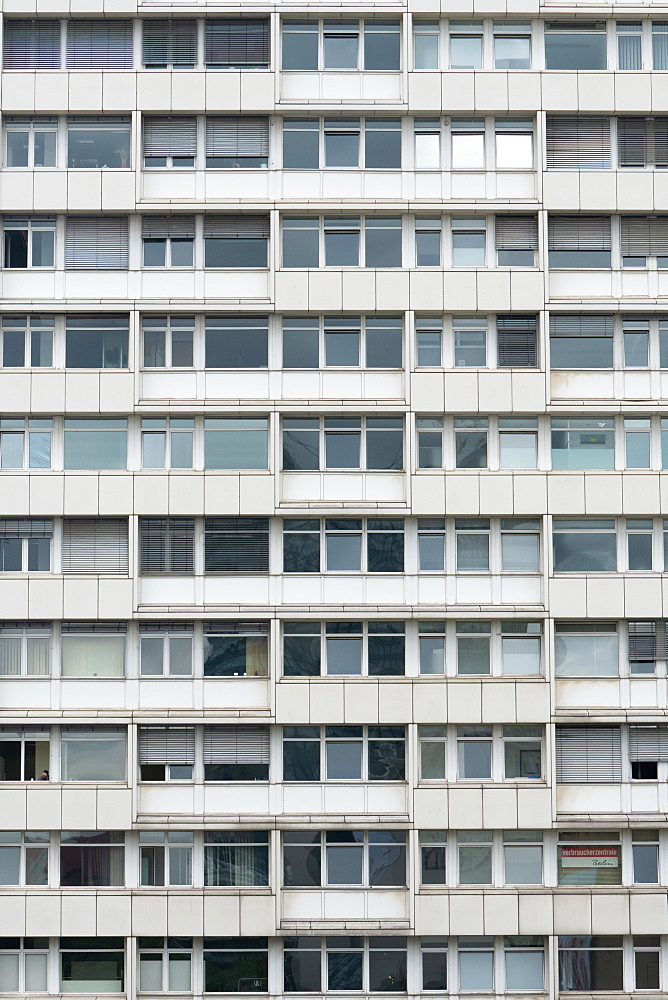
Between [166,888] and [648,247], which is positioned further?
[648,247]

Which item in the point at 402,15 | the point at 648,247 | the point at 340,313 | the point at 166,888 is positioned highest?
the point at 402,15

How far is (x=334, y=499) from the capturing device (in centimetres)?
2312

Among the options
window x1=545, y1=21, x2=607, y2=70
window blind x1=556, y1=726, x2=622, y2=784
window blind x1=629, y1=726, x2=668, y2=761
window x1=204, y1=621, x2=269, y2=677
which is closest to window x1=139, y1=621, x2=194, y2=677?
window x1=204, y1=621, x2=269, y2=677

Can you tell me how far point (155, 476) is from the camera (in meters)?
22.7

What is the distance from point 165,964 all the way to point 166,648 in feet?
22.2

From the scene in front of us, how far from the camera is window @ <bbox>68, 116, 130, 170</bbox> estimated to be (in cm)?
2345

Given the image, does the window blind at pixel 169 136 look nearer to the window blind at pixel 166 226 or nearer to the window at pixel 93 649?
the window blind at pixel 166 226

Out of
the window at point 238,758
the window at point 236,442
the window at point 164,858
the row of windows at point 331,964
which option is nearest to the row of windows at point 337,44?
the window at point 236,442

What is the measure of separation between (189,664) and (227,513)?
3486 mm

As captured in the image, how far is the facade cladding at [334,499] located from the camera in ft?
73.1

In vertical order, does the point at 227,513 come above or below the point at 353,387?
below

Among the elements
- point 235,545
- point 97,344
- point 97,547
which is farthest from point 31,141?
point 235,545

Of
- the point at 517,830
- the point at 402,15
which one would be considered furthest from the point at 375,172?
the point at 517,830

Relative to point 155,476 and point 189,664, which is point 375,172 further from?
point 189,664
